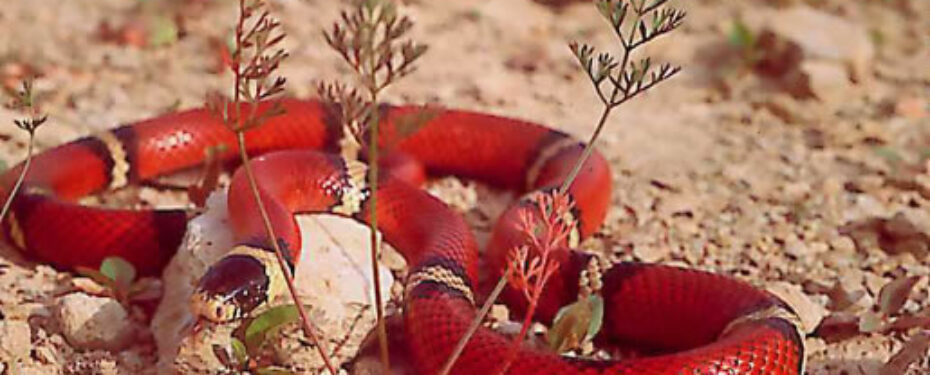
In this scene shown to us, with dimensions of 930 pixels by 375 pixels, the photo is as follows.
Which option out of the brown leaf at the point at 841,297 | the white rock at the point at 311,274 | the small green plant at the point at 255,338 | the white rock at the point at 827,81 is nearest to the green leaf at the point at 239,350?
the small green plant at the point at 255,338

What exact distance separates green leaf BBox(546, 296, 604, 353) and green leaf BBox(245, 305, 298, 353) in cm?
105

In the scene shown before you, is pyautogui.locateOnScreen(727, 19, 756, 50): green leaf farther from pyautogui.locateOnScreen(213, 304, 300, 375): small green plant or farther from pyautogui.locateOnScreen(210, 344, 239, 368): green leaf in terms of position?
pyautogui.locateOnScreen(210, 344, 239, 368): green leaf

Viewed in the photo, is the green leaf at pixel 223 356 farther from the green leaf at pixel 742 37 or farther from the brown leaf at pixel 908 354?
the green leaf at pixel 742 37

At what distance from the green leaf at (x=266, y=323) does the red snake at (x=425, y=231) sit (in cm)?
10

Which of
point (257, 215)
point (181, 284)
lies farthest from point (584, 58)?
point (181, 284)

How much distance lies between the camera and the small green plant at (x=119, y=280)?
4.90 m

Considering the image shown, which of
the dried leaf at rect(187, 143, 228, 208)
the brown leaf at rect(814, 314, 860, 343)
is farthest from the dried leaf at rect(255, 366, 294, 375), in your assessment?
the brown leaf at rect(814, 314, 860, 343)

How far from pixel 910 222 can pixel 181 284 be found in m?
3.38

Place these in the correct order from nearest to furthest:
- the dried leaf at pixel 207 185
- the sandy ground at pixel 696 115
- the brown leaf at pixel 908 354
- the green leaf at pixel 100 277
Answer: the brown leaf at pixel 908 354, the green leaf at pixel 100 277, the sandy ground at pixel 696 115, the dried leaf at pixel 207 185

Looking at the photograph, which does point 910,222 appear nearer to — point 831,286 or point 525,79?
point 831,286

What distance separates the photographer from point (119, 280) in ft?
16.1

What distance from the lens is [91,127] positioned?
654 centimetres

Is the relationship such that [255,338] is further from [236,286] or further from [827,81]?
[827,81]

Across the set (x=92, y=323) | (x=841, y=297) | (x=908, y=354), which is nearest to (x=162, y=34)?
(x=92, y=323)
